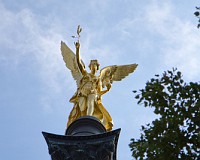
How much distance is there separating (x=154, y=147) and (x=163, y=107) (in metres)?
1.18

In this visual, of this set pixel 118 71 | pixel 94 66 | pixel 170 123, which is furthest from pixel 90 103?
pixel 170 123

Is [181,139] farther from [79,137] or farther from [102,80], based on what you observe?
[102,80]

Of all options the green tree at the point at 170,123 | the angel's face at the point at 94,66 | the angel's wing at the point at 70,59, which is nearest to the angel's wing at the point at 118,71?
the angel's face at the point at 94,66

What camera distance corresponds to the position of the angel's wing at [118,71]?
3062 centimetres

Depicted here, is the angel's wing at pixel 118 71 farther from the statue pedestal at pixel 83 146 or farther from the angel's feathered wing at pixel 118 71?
the statue pedestal at pixel 83 146

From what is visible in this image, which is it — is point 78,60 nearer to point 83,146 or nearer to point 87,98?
point 87,98

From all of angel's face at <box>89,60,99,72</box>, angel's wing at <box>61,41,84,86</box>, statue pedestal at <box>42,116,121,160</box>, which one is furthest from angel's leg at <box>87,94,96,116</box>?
statue pedestal at <box>42,116,121,160</box>

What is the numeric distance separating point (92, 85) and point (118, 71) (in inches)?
115

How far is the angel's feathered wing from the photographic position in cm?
3066

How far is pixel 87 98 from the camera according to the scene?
2852 cm

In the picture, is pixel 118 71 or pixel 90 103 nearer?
pixel 90 103

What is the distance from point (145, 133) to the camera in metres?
14.0

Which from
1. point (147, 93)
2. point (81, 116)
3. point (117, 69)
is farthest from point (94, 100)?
point (147, 93)

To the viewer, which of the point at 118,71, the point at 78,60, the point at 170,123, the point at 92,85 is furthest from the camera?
the point at 118,71
